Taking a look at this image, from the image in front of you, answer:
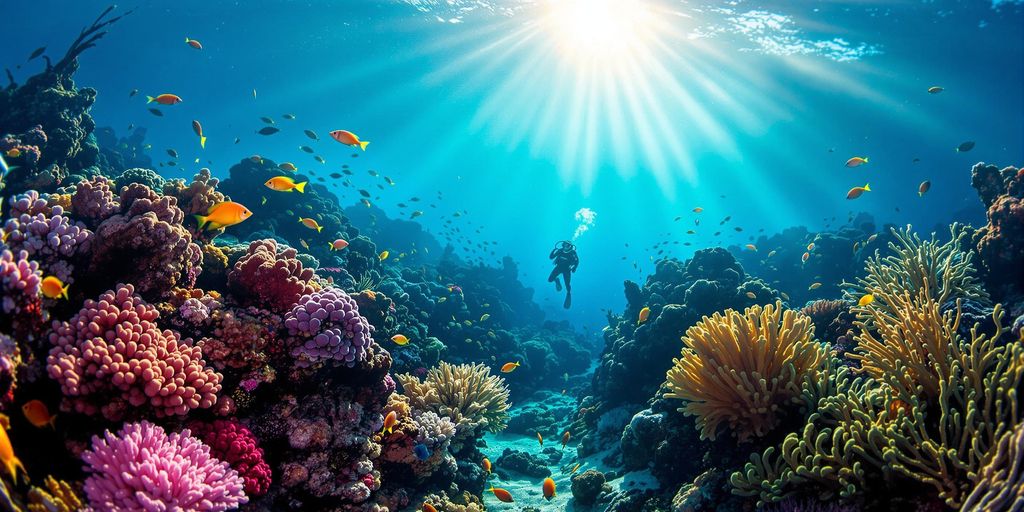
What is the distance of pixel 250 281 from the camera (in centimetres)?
461

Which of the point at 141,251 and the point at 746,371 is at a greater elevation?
the point at 141,251

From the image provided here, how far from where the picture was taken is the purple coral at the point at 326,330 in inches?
163

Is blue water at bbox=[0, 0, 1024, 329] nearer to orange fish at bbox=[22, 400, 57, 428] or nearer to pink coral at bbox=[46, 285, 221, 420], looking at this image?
pink coral at bbox=[46, 285, 221, 420]

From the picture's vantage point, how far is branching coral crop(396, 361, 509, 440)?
7070mm

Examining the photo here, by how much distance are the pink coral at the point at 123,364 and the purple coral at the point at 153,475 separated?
0.29 meters

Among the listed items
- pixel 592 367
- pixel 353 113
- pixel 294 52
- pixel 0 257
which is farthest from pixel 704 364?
pixel 353 113

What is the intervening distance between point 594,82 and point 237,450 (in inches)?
1396

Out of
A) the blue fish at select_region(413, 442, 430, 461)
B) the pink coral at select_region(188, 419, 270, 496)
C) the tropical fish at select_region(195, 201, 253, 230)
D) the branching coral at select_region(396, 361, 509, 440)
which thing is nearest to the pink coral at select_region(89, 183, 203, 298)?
the tropical fish at select_region(195, 201, 253, 230)

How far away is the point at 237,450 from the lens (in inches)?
133

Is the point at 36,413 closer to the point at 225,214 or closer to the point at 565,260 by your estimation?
the point at 225,214

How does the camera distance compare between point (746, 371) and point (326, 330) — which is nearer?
point (326, 330)

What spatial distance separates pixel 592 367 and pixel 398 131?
36.5 metres

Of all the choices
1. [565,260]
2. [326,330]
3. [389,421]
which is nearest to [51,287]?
[326,330]

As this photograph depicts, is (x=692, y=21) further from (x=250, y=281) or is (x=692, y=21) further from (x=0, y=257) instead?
(x=0, y=257)
